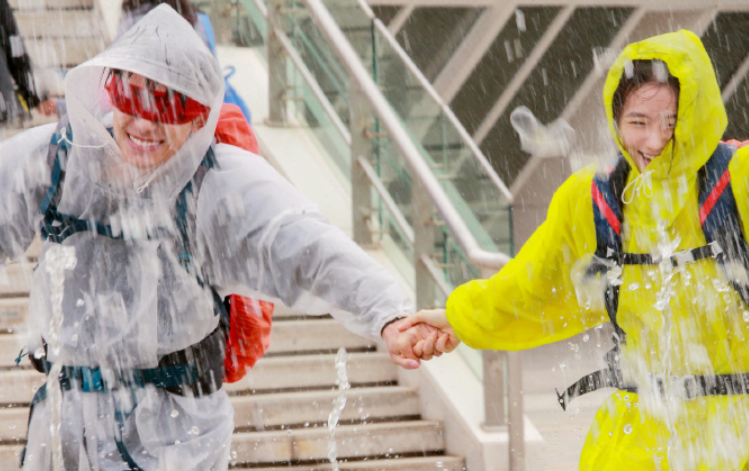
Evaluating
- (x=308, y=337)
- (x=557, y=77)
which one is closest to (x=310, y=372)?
(x=308, y=337)

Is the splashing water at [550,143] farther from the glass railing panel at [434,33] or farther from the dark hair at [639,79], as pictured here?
the dark hair at [639,79]

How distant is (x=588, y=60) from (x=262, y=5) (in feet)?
23.6

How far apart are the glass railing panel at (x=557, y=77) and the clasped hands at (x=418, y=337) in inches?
445

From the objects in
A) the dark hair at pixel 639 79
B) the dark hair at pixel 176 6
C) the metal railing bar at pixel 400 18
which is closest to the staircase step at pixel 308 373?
the dark hair at pixel 176 6

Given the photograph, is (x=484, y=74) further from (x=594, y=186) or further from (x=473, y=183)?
(x=594, y=186)

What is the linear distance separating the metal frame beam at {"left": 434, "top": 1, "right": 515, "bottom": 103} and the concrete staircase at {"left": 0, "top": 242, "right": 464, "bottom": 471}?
8.13m

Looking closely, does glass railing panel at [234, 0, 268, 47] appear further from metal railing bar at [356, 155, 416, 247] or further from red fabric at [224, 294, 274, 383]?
red fabric at [224, 294, 274, 383]

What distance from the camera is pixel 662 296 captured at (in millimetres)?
2760

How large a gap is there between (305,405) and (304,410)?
0.09 feet

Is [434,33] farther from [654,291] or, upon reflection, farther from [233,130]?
[654,291]

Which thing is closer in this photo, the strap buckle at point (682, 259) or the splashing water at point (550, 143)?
the strap buckle at point (682, 259)

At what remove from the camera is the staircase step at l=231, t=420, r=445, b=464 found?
519cm

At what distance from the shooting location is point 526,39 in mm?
13969

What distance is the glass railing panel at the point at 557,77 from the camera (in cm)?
1396
